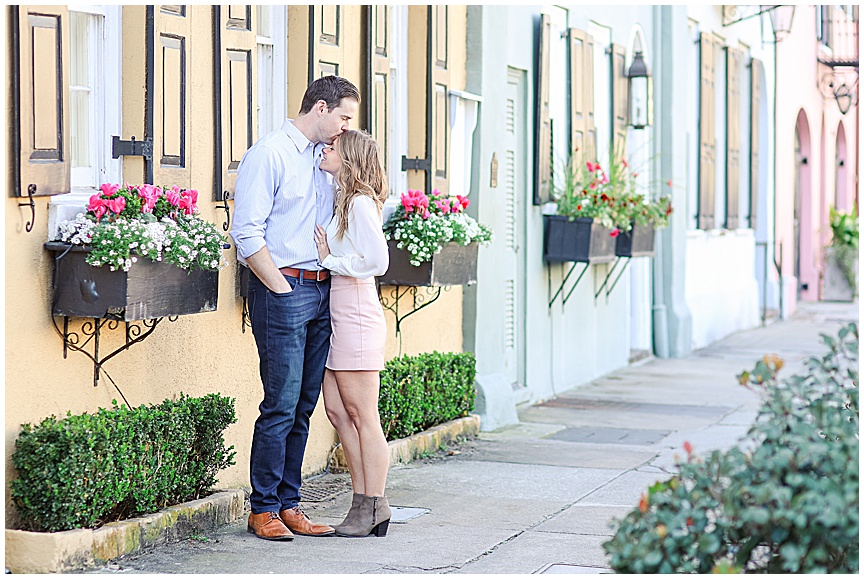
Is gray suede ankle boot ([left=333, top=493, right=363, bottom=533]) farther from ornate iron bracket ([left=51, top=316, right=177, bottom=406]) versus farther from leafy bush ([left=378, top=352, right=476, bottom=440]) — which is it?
leafy bush ([left=378, top=352, right=476, bottom=440])

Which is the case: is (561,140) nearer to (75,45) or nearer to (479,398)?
(479,398)

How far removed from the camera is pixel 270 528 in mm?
5250

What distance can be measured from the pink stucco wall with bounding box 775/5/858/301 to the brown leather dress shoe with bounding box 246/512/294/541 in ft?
46.8

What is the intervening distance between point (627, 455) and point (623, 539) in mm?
4701

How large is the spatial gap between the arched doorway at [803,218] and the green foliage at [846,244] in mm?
598

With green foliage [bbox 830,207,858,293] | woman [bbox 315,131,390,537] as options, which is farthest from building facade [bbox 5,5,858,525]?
green foliage [bbox 830,207,858,293]

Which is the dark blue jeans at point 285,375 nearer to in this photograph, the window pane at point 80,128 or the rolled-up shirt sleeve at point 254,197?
the rolled-up shirt sleeve at point 254,197

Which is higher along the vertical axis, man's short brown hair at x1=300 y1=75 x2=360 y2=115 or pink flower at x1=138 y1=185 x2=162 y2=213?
man's short brown hair at x1=300 y1=75 x2=360 y2=115

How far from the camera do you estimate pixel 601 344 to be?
11.7m

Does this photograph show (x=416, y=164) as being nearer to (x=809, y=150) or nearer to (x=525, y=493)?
(x=525, y=493)

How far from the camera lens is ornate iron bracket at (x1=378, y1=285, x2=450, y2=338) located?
7.52 meters

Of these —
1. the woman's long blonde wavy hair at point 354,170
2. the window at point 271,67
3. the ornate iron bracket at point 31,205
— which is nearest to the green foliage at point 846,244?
the window at point 271,67

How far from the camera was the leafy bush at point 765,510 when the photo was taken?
3016mm

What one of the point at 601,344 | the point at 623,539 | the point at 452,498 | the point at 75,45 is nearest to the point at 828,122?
the point at 601,344
